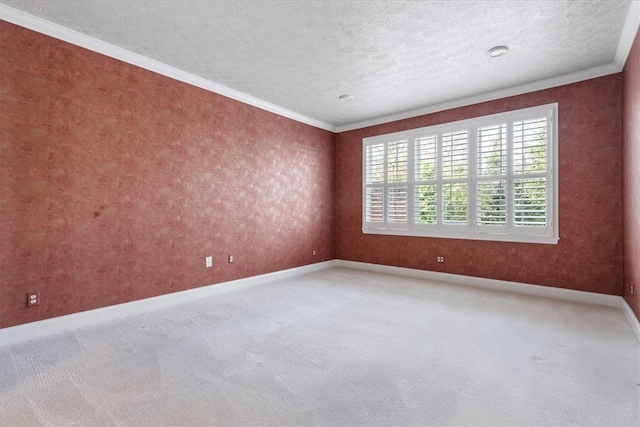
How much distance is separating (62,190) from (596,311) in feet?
18.7

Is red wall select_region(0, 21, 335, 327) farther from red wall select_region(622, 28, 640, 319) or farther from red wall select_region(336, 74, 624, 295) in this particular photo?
red wall select_region(622, 28, 640, 319)

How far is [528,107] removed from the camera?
166 inches

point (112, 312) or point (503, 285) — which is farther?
point (503, 285)

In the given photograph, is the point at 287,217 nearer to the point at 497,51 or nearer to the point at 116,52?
the point at 116,52

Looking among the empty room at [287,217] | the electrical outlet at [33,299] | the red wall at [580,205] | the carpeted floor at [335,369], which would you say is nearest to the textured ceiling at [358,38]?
the empty room at [287,217]

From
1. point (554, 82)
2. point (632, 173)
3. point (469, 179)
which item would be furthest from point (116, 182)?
point (554, 82)

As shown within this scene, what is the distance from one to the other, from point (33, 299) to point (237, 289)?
2230 mm

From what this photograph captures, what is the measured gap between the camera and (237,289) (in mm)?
4527

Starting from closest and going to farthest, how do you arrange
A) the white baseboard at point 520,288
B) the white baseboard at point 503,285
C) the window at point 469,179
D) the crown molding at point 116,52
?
the crown molding at point 116,52 < the white baseboard at point 520,288 < the white baseboard at point 503,285 < the window at point 469,179

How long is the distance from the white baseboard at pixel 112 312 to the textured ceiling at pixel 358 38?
8.96 ft

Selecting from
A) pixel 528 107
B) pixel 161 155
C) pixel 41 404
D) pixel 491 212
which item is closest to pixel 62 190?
pixel 161 155

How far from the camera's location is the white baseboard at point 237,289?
2.80 m

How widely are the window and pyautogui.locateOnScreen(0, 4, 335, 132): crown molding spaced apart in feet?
7.73

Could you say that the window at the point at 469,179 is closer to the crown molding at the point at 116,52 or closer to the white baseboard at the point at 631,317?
the white baseboard at the point at 631,317
